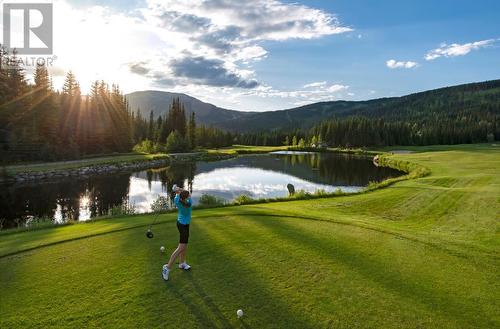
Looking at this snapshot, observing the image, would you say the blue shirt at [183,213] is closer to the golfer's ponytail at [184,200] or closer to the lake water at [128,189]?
the golfer's ponytail at [184,200]

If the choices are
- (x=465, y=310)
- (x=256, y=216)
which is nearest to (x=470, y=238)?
(x=465, y=310)

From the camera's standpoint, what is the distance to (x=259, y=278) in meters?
8.91

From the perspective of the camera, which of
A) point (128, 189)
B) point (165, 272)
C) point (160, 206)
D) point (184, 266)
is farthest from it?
point (128, 189)

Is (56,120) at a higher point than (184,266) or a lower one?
higher

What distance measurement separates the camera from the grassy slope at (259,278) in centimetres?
719

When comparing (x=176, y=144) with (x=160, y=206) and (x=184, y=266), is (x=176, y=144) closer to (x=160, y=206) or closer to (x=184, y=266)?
(x=160, y=206)

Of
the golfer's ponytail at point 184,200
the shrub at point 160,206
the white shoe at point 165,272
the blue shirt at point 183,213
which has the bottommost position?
the shrub at point 160,206

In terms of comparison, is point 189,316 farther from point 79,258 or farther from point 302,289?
point 79,258

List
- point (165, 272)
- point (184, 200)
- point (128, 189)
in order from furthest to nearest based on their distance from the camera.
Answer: point (128, 189)
point (184, 200)
point (165, 272)

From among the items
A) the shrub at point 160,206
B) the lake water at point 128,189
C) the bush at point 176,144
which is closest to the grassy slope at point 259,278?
the shrub at point 160,206

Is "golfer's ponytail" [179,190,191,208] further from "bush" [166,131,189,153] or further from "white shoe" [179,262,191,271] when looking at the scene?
"bush" [166,131,189,153]

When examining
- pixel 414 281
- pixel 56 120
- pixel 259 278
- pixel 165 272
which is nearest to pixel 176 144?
pixel 56 120

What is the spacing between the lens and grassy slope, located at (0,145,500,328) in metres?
7.19

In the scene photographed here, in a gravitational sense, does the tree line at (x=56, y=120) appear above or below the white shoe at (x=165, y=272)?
above
